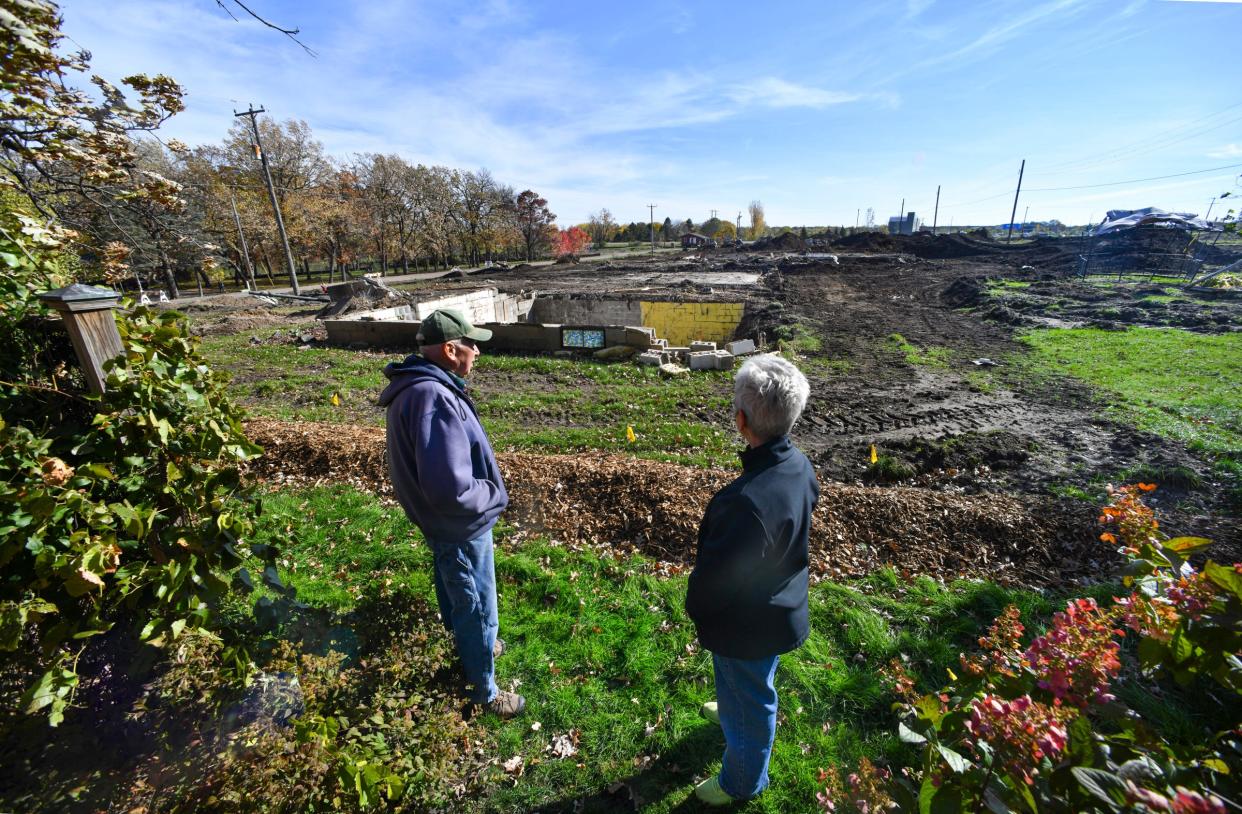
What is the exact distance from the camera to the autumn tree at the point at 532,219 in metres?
61.3

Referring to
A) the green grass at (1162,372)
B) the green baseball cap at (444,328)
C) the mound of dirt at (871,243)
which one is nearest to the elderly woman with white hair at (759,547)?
the green baseball cap at (444,328)

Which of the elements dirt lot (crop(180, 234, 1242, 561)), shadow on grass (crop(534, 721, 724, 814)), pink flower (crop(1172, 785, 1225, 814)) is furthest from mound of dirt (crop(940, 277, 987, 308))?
pink flower (crop(1172, 785, 1225, 814))

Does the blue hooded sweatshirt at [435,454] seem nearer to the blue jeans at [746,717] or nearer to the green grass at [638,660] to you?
the green grass at [638,660]

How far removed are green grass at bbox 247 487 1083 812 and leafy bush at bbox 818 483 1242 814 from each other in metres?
1.80

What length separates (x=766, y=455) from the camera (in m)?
2.21

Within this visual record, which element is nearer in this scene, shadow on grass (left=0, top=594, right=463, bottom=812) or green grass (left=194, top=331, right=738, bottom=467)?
shadow on grass (left=0, top=594, right=463, bottom=812)

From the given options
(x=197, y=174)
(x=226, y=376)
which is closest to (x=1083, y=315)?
(x=226, y=376)

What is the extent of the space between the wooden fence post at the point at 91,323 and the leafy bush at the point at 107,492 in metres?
0.06

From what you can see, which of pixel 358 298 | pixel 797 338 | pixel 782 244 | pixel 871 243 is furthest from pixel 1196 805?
pixel 782 244

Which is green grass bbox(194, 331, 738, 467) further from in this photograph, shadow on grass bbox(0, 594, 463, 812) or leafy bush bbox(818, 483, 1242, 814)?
leafy bush bbox(818, 483, 1242, 814)

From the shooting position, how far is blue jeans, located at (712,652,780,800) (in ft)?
7.78

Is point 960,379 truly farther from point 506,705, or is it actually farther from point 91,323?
point 91,323

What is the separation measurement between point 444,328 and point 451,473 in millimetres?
862

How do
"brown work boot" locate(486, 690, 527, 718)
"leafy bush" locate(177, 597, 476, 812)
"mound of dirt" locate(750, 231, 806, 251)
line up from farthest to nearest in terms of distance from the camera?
"mound of dirt" locate(750, 231, 806, 251)
"brown work boot" locate(486, 690, 527, 718)
"leafy bush" locate(177, 597, 476, 812)
